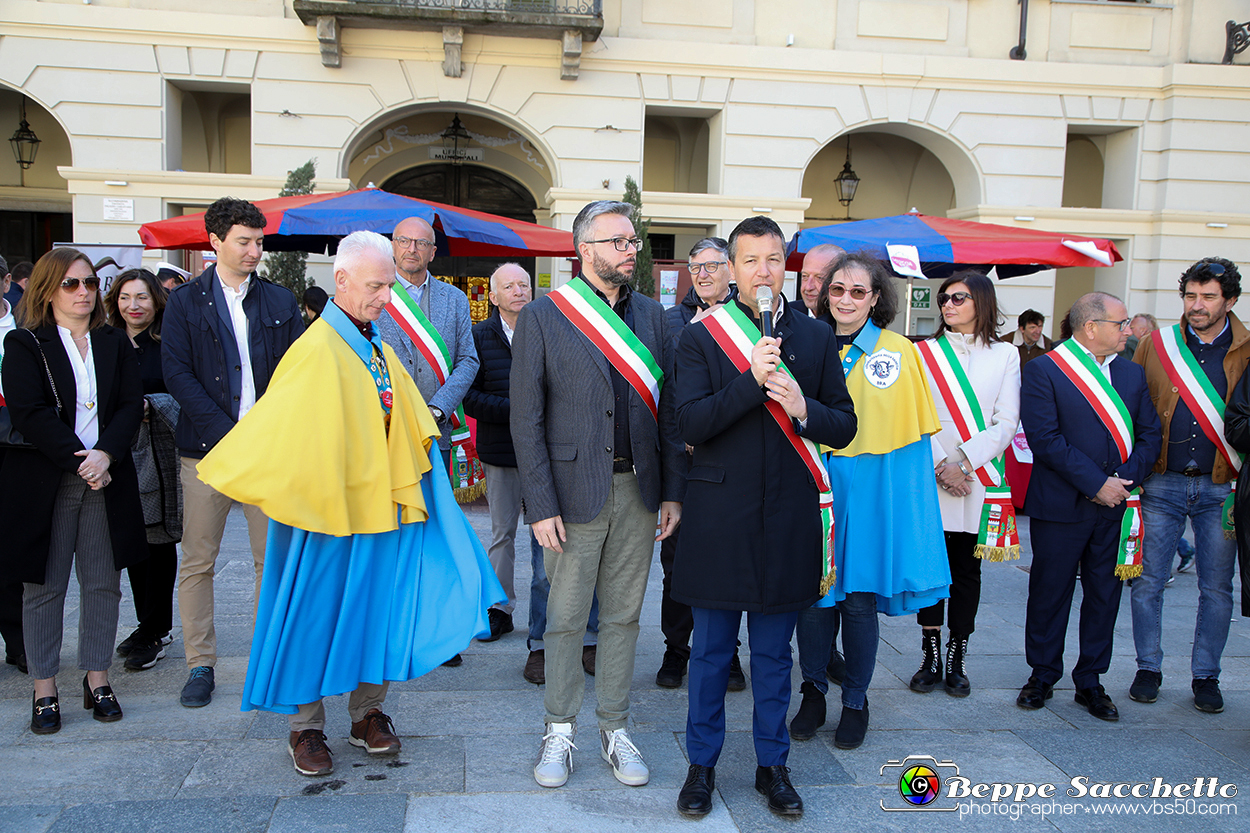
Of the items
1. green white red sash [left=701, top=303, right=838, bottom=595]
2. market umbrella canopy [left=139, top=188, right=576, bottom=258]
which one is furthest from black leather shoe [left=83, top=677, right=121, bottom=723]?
market umbrella canopy [left=139, top=188, right=576, bottom=258]

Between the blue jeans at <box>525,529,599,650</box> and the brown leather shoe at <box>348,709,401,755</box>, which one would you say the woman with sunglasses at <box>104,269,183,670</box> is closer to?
the brown leather shoe at <box>348,709,401,755</box>

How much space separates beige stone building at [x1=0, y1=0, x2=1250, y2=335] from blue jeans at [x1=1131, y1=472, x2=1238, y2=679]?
954cm

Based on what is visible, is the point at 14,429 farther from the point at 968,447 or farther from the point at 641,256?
the point at 641,256

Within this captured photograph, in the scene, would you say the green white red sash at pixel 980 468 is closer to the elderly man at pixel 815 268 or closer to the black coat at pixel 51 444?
the elderly man at pixel 815 268

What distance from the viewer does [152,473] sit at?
464cm

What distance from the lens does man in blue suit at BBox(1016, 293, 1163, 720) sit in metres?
4.24

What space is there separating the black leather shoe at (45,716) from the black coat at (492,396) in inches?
87.2

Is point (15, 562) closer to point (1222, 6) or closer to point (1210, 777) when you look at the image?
point (1210, 777)

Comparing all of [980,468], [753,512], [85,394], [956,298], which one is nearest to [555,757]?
[753,512]

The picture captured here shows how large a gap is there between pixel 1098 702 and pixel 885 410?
1.75 m

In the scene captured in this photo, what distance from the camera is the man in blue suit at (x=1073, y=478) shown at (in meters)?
4.24

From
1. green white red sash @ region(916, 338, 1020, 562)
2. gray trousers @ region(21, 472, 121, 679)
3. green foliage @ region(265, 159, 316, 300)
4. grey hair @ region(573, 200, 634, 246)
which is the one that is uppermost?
green foliage @ region(265, 159, 316, 300)

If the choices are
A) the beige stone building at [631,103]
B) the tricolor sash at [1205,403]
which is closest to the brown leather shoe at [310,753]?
the tricolor sash at [1205,403]

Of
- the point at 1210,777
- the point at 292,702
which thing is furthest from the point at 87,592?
the point at 1210,777
